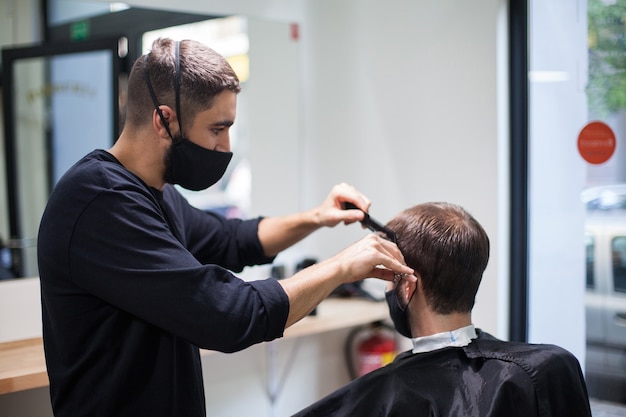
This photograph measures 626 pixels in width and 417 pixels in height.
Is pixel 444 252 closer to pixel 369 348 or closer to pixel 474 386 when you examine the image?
pixel 474 386

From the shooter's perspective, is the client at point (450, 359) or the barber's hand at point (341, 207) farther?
the barber's hand at point (341, 207)

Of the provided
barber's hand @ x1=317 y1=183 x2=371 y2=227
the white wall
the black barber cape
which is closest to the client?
the black barber cape

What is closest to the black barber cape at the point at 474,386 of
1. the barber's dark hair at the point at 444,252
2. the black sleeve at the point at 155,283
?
the barber's dark hair at the point at 444,252

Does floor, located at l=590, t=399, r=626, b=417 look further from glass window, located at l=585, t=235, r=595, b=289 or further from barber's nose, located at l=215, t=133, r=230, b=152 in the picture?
barber's nose, located at l=215, t=133, r=230, b=152

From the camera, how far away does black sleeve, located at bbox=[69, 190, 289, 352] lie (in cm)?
147

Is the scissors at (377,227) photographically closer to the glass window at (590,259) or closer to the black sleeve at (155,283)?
the black sleeve at (155,283)

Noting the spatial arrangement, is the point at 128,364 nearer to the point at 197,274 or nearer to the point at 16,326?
the point at 197,274

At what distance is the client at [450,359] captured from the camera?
162 cm

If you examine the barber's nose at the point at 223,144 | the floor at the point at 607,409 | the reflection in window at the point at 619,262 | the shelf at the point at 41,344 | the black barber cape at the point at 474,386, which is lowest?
the floor at the point at 607,409

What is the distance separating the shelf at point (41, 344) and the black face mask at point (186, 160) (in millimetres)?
891

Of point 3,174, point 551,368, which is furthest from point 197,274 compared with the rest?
point 3,174

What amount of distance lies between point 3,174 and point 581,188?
9.64ft

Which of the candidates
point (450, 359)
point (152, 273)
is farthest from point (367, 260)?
point (152, 273)

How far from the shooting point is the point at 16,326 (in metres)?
2.64
